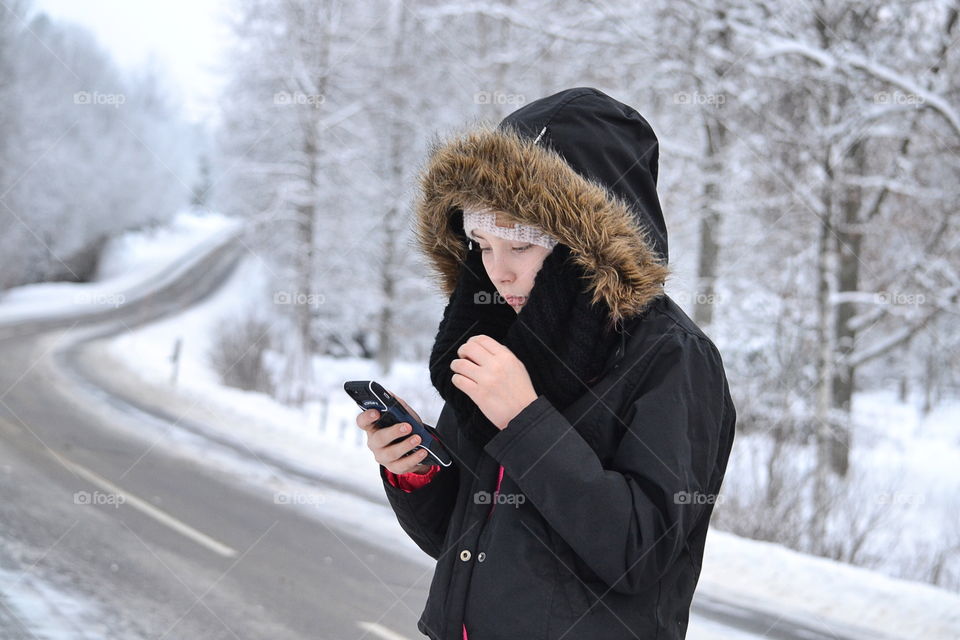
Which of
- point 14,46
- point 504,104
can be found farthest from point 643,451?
point 14,46

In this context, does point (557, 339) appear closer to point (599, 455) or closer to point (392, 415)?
point (599, 455)

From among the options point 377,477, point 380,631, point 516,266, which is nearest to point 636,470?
point 516,266

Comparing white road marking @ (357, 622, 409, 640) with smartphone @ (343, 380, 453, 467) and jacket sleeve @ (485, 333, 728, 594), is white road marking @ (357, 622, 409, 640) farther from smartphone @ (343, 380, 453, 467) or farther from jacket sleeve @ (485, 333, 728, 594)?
jacket sleeve @ (485, 333, 728, 594)

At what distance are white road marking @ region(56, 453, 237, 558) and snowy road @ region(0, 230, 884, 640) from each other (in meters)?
0.01

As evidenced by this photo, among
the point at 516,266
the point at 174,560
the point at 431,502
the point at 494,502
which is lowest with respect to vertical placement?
the point at 174,560

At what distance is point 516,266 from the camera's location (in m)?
1.45

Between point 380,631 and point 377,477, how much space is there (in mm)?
3314

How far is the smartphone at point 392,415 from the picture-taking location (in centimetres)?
150

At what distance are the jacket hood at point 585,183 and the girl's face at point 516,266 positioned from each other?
51mm

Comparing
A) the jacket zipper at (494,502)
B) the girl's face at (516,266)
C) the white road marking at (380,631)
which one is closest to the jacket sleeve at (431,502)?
the jacket zipper at (494,502)

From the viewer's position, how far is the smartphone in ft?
4.92

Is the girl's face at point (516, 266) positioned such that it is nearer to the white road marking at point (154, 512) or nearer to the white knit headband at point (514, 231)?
the white knit headband at point (514, 231)

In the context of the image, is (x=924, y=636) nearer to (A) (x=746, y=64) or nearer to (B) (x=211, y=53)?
(A) (x=746, y=64)

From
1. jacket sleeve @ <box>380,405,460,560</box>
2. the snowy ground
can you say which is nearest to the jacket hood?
jacket sleeve @ <box>380,405,460,560</box>
